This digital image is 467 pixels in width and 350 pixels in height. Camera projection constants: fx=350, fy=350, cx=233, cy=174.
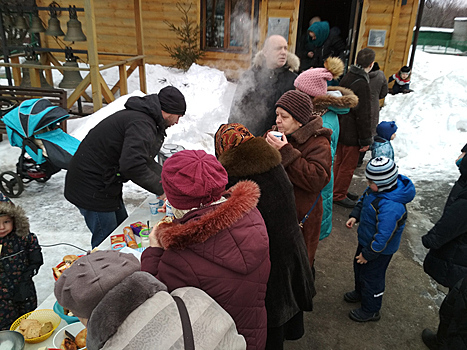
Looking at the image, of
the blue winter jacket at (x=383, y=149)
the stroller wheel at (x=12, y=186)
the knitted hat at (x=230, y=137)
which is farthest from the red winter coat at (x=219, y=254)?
the stroller wheel at (x=12, y=186)

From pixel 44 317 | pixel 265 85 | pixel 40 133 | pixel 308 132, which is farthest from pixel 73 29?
pixel 44 317

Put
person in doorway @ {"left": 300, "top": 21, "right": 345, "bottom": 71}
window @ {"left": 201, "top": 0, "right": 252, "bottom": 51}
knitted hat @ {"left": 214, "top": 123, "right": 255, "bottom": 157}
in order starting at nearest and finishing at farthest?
knitted hat @ {"left": 214, "top": 123, "right": 255, "bottom": 157}, person in doorway @ {"left": 300, "top": 21, "right": 345, "bottom": 71}, window @ {"left": 201, "top": 0, "right": 252, "bottom": 51}

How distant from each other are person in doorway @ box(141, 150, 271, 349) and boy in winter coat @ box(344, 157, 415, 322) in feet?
4.98

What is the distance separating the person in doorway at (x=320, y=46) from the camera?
875cm

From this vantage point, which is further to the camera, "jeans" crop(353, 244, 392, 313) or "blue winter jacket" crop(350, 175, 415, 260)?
"jeans" crop(353, 244, 392, 313)

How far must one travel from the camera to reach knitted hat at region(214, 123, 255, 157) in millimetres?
2074

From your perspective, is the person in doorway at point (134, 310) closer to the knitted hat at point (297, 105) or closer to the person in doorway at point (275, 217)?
the person in doorway at point (275, 217)

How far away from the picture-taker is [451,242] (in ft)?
8.89

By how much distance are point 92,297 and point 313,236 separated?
82.2 inches

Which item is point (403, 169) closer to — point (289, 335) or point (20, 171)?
point (289, 335)

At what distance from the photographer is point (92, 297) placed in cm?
124

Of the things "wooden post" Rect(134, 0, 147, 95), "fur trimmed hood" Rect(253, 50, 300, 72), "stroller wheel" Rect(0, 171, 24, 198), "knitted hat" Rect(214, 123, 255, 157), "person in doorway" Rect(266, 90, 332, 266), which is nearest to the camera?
"knitted hat" Rect(214, 123, 255, 157)

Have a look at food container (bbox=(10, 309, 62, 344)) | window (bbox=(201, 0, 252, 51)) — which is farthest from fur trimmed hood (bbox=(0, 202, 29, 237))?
window (bbox=(201, 0, 252, 51))

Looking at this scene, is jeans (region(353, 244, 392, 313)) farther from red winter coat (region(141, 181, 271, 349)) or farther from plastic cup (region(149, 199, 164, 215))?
plastic cup (region(149, 199, 164, 215))
